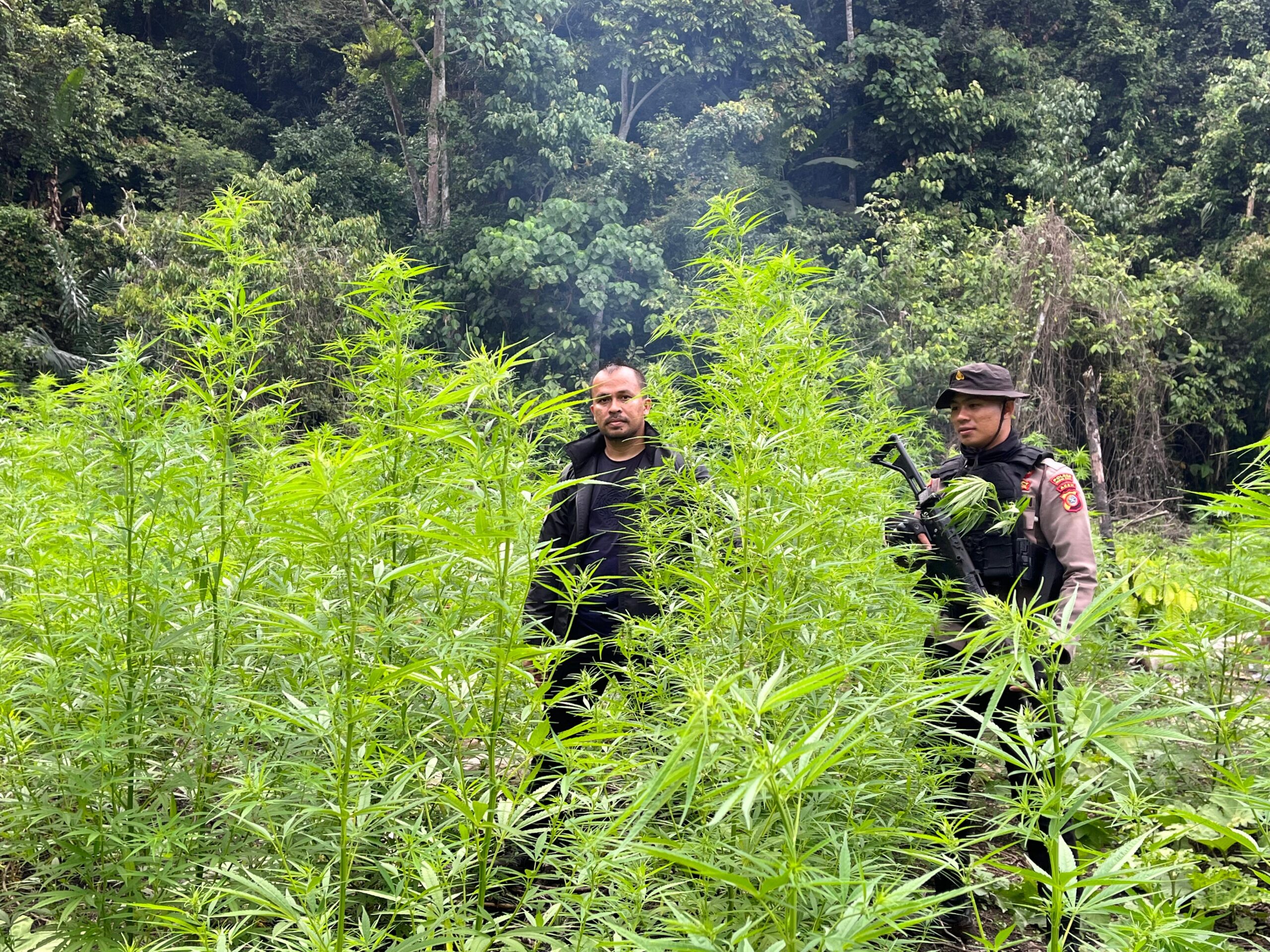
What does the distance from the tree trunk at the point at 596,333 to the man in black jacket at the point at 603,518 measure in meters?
11.4

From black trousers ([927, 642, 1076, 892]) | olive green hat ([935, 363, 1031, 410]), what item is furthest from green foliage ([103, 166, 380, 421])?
black trousers ([927, 642, 1076, 892])

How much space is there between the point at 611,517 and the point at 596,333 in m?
11.8

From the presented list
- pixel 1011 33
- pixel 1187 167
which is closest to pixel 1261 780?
pixel 1187 167

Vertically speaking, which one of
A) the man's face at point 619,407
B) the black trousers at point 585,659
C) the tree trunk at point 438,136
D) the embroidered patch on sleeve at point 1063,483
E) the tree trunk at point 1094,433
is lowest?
the tree trunk at point 1094,433

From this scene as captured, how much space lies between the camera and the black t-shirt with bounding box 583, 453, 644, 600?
2801 mm

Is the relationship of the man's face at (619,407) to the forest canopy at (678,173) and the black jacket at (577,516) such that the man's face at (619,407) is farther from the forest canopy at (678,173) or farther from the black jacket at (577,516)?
the forest canopy at (678,173)

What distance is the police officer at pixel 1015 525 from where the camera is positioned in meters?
2.47

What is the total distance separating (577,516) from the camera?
2.92m

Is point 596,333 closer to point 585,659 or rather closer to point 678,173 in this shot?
point 678,173

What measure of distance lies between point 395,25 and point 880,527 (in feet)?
56.2

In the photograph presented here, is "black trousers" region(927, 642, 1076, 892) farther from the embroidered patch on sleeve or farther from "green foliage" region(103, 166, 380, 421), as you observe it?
"green foliage" region(103, 166, 380, 421)

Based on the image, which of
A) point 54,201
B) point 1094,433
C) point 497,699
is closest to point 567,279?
point 1094,433

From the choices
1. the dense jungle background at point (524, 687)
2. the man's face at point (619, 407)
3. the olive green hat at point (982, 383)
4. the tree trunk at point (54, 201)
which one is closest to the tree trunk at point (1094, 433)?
the dense jungle background at point (524, 687)

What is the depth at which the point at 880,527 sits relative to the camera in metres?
2.10
